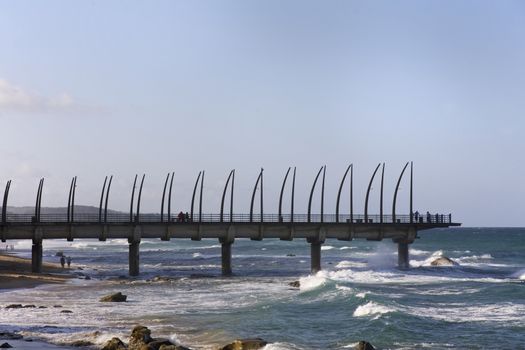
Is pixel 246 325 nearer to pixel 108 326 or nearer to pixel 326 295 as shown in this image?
pixel 108 326

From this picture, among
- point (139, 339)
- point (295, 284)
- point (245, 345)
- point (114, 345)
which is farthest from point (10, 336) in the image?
point (295, 284)

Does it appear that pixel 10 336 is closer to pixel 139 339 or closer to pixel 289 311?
pixel 139 339

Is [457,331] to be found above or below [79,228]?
below

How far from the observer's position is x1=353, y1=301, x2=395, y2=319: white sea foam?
41094 millimetres

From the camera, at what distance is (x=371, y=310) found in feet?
137

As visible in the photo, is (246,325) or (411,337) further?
(246,325)

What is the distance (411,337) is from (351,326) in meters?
4.26

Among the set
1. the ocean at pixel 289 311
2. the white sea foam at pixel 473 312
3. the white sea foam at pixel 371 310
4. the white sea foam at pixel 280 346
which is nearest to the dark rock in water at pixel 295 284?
the ocean at pixel 289 311

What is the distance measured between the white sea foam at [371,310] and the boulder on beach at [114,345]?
50.9 feet

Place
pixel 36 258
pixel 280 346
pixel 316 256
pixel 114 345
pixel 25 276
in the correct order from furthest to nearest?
pixel 316 256, pixel 36 258, pixel 25 276, pixel 280 346, pixel 114 345

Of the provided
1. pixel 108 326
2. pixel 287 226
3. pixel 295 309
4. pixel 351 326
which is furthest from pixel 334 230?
pixel 108 326

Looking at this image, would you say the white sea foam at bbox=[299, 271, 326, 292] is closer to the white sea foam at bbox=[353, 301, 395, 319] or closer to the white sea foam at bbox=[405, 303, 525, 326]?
the white sea foam at bbox=[353, 301, 395, 319]

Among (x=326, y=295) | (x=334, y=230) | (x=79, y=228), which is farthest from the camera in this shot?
(x=334, y=230)

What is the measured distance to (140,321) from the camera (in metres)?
37.9
